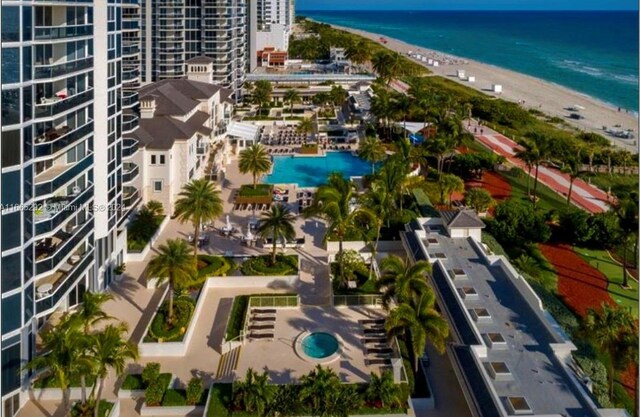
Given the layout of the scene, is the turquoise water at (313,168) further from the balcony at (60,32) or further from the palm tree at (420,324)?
the palm tree at (420,324)

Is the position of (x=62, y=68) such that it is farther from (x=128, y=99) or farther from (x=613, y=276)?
(x=613, y=276)

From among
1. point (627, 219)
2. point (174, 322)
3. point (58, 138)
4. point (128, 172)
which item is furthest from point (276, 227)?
point (627, 219)

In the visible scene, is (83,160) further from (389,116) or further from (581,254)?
(389,116)

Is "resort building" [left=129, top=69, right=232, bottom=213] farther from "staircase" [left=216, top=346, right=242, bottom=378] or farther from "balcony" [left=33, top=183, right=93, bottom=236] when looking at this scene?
"staircase" [left=216, top=346, right=242, bottom=378]

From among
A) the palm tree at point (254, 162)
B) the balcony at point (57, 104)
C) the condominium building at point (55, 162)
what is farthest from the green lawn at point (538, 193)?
the balcony at point (57, 104)

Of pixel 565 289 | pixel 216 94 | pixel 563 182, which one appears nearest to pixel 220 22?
pixel 216 94
